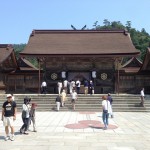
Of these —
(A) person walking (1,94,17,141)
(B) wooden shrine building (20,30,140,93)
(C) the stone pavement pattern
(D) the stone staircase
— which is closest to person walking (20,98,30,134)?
(C) the stone pavement pattern

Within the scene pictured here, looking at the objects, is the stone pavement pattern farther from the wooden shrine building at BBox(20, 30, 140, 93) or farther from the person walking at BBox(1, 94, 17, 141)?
the wooden shrine building at BBox(20, 30, 140, 93)

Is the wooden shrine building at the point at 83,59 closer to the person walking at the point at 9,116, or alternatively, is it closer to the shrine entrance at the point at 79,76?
the shrine entrance at the point at 79,76

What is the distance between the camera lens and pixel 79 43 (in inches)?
1288

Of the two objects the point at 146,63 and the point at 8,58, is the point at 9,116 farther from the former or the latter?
the point at 146,63

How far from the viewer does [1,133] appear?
12.9 m

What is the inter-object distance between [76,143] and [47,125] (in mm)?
4894

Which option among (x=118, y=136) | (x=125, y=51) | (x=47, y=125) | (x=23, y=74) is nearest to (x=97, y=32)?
(x=125, y=51)

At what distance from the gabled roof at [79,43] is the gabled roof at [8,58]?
192cm

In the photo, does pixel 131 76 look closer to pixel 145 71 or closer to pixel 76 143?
pixel 145 71

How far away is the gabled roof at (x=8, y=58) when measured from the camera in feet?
103

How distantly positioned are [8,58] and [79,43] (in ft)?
25.7

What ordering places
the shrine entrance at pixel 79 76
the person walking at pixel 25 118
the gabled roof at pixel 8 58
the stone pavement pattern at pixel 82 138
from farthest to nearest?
the shrine entrance at pixel 79 76 < the gabled roof at pixel 8 58 < the person walking at pixel 25 118 < the stone pavement pattern at pixel 82 138

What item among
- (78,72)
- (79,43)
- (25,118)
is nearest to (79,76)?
(78,72)

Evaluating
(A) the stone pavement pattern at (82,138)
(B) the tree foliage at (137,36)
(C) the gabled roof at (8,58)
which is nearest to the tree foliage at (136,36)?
(B) the tree foliage at (137,36)
